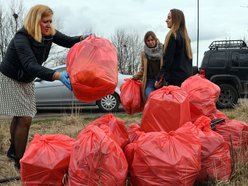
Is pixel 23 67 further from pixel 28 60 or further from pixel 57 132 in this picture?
pixel 57 132

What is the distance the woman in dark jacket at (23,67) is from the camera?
381cm

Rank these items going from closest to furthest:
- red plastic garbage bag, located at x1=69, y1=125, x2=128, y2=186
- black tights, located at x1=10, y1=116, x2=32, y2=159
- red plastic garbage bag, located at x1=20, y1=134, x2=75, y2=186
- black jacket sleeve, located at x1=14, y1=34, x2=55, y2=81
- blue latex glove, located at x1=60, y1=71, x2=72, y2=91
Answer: red plastic garbage bag, located at x1=69, y1=125, x2=128, y2=186 < red plastic garbage bag, located at x1=20, y1=134, x2=75, y2=186 < blue latex glove, located at x1=60, y1=71, x2=72, y2=91 < black jacket sleeve, located at x1=14, y1=34, x2=55, y2=81 < black tights, located at x1=10, y1=116, x2=32, y2=159

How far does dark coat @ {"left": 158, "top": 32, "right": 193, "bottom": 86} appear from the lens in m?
4.55

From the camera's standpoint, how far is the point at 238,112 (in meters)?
7.79

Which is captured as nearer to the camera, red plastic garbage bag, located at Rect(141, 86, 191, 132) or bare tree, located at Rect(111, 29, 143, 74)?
red plastic garbage bag, located at Rect(141, 86, 191, 132)

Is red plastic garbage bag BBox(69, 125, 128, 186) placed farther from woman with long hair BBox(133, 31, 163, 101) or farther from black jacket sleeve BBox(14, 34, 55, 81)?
woman with long hair BBox(133, 31, 163, 101)

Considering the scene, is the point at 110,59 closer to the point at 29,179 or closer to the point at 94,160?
the point at 94,160

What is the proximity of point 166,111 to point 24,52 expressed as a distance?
1378 mm

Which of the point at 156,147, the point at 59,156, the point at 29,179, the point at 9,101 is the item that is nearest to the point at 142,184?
the point at 156,147

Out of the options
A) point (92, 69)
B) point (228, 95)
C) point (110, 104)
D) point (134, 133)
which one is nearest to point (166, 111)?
point (134, 133)

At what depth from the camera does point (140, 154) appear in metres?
2.90

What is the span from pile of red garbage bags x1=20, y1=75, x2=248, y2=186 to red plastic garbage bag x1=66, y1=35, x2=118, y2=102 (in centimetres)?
29

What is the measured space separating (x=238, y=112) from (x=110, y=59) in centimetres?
525

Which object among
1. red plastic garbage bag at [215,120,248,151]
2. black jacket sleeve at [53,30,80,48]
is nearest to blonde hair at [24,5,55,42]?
black jacket sleeve at [53,30,80,48]
